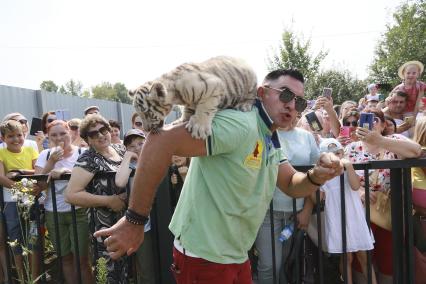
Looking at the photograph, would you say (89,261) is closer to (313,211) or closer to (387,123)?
(313,211)

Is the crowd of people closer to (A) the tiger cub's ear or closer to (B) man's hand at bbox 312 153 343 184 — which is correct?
(B) man's hand at bbox 312 153 343 184

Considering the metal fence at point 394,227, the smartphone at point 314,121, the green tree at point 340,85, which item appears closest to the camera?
the metal fence at point 394,227

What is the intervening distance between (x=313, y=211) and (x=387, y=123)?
5.19 feet

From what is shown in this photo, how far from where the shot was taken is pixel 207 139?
1460 millimetres

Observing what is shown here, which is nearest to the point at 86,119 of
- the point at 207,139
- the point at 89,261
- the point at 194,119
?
the point at 89,261

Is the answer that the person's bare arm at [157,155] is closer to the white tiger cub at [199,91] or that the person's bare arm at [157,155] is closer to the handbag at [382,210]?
the white tiger cub at [199,91]

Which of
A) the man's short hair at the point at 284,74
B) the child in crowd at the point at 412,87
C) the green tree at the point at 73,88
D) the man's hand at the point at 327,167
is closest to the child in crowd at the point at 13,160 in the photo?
the man's short hair at the point at 284,74

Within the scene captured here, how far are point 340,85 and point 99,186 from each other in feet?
67.2

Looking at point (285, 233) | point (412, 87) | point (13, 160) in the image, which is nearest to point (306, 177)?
point (285, 233)

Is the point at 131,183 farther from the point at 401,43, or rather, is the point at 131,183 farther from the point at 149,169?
the point at 401,43

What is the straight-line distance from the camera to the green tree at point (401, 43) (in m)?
21.8

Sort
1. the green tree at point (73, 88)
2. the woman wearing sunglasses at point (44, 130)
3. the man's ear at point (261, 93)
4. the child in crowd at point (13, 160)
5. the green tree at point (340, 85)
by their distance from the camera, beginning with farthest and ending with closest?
the green tree at point (73, 88) → the green tree at point (340, 85) → the woman wearing sunglasses at point (44, 130) → the child in crowd at point (13, 160) → the man's ear at point (261, 93)

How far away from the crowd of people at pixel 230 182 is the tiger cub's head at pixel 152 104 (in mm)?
311

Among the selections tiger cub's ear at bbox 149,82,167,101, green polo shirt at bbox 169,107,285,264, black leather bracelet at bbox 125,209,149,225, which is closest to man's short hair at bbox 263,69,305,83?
green polo shirt at bbox 169,107,285,264
